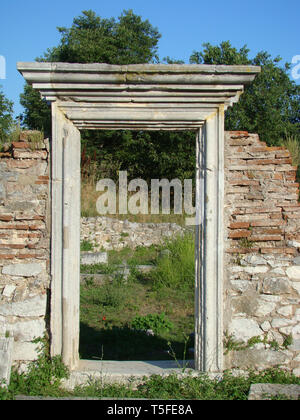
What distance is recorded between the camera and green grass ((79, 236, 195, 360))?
4764 mm

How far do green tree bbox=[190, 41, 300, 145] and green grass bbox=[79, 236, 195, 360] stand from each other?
669 centimetres

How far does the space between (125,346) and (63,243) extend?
209 centimetres

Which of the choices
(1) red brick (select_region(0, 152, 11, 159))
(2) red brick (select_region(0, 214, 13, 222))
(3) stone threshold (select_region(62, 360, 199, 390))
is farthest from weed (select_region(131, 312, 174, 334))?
(1) red brick (select_region(0, 152, 11, 159))

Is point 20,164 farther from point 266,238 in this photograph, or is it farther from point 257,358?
point 257,358

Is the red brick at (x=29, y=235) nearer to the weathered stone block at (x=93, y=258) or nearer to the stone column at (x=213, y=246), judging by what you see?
the stone column at (x=213, y=246)

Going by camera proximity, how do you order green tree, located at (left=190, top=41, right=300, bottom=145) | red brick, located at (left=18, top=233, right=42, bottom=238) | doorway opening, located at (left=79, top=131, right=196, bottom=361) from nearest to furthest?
red brick, located at (left=18, top=233, right=42, bottom=238) → doorway opening, located at (left=79, top=131, right=196, bottom=361) → green tree, located at (left=190, top=41, right=300, bottom=145)

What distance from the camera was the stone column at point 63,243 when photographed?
339 cm

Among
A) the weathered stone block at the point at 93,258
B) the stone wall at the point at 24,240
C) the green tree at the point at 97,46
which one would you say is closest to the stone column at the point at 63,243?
the stone wall at the point at 24,240

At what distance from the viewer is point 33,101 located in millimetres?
16469

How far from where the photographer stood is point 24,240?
350 cm

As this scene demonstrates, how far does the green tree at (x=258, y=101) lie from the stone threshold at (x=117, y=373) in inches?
460

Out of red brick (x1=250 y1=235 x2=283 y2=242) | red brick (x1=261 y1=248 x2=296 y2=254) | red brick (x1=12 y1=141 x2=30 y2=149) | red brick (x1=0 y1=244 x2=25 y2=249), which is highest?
red brick (x1=12 y1=141 x2=30 y2=149)

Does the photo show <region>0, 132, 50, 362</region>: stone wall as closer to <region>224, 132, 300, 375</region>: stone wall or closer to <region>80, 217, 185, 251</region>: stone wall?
<region>224, 132, 300, 375</region>: stone wall

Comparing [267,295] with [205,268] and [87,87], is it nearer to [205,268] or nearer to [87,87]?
[205,268]
